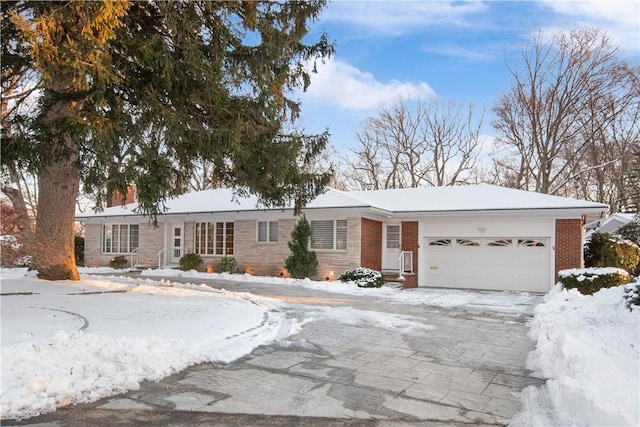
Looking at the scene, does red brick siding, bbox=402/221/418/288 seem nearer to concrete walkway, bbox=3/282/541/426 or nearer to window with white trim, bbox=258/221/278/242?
window with white trim, bbox=258/221/278/242

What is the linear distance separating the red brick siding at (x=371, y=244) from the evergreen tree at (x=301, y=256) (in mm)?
2057

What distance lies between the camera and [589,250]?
18375 millimetres

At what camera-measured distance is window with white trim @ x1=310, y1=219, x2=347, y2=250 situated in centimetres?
1917

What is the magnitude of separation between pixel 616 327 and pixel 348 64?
1237 centimetres

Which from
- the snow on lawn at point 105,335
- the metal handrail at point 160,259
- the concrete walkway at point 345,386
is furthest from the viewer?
the metal handrail at point 160,259

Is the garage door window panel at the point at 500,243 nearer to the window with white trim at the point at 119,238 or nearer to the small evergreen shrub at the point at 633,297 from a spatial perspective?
the small evergreen shrub at the point at 633,297

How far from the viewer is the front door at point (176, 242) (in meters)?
23.5

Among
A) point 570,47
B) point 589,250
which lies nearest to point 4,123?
point 589,250

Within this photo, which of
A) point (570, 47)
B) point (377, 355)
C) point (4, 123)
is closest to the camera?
point (377, 355)

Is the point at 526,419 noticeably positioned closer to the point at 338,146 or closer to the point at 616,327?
the point at 616,327

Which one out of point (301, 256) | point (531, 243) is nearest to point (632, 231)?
point (531, 243)

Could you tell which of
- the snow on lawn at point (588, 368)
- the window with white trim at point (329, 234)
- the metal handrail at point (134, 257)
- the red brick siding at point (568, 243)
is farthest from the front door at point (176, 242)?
the snow on lawn at point (588, 368)

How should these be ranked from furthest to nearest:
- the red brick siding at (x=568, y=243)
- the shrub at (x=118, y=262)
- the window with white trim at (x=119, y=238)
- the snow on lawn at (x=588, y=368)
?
the window with white trim at (x=119, y=238) → the shrub at (x=118, y=262) → the red brick siding at (x=568, y=243) → the snow on lawn at (x=588, y=368)

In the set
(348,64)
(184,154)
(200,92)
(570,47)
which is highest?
(570,47)
